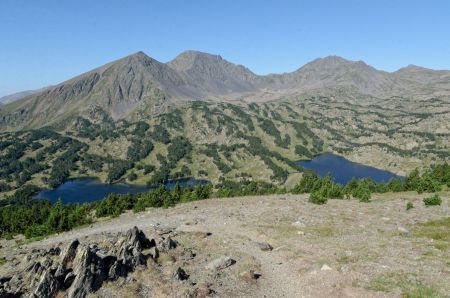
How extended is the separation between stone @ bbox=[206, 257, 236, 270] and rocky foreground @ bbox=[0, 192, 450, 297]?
15cm

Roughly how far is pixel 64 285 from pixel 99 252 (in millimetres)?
10647

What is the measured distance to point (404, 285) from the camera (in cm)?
3809

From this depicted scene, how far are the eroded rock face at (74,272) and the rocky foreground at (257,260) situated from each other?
109mm

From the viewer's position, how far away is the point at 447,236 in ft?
181

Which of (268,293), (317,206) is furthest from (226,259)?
(317,206)

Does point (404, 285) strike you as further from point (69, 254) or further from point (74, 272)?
point (69, 254)

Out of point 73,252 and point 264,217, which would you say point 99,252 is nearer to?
point 73,252

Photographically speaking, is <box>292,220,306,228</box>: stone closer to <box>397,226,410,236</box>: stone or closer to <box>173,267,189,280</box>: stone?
<box>397,226,410,236</box>: stone

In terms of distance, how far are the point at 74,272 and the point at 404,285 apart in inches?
1454

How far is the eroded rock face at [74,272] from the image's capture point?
3900 cm

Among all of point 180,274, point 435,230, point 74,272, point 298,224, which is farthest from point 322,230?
point 74,272

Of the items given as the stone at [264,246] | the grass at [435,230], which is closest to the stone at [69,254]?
the stone at [264,246]

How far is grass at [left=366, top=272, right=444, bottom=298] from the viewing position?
3547 centimetres

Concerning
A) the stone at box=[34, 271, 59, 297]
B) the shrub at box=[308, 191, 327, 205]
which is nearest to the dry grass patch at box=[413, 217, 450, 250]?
the shrub at box=[308, 191, 327, 205]
